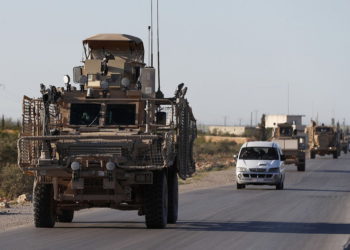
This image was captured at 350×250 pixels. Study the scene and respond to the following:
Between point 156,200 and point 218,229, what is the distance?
5.25 ft

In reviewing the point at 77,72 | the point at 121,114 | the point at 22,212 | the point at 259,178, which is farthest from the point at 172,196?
the point at 259,178

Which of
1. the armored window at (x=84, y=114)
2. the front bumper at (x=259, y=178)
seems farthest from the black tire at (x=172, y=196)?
the front bumper at (x=259, y=178)

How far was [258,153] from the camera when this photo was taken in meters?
38.2

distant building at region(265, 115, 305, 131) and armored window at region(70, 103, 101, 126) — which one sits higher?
distant building at region(265, 115, 305, 131)

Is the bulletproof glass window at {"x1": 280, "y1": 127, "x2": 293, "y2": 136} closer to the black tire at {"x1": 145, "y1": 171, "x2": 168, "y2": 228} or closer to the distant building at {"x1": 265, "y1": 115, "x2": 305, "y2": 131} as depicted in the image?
the distant building at {"x1": 265, "y1": 115, "x2": 305, "y2": 131}

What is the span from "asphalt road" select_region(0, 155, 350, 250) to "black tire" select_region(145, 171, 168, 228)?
296mm

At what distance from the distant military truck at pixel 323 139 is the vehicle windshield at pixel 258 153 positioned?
47.3 meters

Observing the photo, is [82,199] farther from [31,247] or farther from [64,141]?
[31,247]

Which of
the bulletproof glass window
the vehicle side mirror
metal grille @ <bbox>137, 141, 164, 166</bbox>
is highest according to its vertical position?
the vehicle side mirror

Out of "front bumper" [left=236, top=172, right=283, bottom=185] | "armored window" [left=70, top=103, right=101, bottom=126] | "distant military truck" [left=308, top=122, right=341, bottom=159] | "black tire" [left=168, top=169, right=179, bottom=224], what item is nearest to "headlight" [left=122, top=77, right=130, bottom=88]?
"armored window" [left=70, top=103, right=101, bottom=126]

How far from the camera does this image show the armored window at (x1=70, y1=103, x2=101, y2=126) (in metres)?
21.1

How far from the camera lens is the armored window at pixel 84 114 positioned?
21.1 m

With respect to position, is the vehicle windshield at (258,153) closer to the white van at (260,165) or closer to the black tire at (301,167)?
the white van at (260,165)

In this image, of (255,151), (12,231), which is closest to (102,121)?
(12,231)
